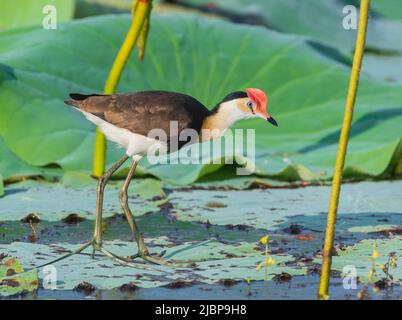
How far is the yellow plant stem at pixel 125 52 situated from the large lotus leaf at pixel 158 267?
1143 millimetres

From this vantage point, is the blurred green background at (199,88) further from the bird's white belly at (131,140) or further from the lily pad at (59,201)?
the bird's white belly at (131,140)

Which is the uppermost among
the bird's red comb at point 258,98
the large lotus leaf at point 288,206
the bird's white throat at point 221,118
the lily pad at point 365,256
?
the bird's red comb at point 258,98

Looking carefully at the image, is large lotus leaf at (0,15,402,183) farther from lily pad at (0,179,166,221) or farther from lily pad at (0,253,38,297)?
lily pad at (0,253,38,297)

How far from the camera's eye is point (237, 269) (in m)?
4.47

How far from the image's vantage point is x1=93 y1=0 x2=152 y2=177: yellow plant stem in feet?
18.7

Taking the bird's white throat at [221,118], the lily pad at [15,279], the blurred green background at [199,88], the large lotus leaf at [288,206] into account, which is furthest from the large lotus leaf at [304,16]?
the lily pad at [15,279]

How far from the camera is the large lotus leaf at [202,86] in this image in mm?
6215

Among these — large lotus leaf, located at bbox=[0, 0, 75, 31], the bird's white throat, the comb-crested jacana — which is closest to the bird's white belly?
the comb-crested jacana

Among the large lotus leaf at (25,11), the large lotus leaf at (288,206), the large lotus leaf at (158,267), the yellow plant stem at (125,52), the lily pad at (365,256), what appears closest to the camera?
the large lotus leaf at (158,267)

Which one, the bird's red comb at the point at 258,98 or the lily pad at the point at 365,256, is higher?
the bird's red comb at the point at 258,98

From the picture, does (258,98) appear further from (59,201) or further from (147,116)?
(59,201)

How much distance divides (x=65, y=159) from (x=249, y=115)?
1.65 m

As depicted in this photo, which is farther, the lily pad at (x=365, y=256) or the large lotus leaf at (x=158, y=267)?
the lily pad at (x=365, y=256)

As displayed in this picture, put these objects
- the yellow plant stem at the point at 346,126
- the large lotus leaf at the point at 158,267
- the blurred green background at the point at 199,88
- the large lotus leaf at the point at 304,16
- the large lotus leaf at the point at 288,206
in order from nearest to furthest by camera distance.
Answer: the yellow plant stem at the point at 346,126 < the large lotus leaf at the point at 158,267 < the large lotus leaf at the point at 288,206 < the blurred green background at the point at 199,88 < the large lotus leaf at the point at 304,16
